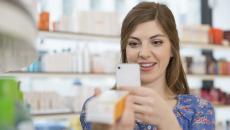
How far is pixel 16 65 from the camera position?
0.23 metres

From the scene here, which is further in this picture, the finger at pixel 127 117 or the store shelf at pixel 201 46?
the store shelf at pixel 201 46

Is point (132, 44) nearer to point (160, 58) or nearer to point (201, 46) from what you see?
point (160, 58)

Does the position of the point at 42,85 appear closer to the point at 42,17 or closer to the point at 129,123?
the point at 42,17

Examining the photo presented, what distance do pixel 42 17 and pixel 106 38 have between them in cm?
61

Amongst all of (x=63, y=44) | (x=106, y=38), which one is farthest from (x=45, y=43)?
(x=106, y=38)

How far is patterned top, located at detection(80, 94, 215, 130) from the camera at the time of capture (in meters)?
1.21

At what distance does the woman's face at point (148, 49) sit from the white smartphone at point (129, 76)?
442 millimetres

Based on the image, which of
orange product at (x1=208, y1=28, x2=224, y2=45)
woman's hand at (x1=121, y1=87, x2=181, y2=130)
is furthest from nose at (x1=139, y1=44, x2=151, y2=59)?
orange product at (x1=208, y1=28, x2=224, y2=45)

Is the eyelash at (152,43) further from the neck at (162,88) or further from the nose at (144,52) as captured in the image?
the neck at (162,88)

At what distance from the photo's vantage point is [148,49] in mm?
1141

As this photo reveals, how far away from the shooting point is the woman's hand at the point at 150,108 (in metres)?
0.63

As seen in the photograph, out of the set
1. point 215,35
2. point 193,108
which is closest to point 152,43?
point 193,108

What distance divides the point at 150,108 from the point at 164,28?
59cm

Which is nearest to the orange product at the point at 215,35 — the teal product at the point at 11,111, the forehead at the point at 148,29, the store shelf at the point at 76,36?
the store shelf at the point at 76,36
